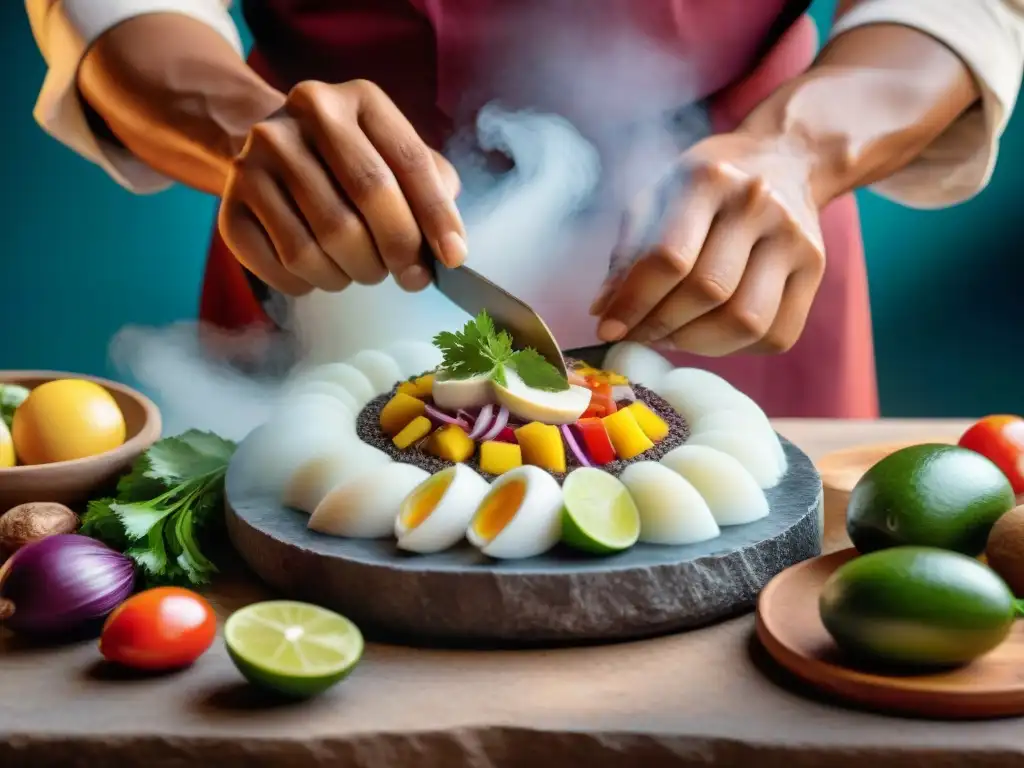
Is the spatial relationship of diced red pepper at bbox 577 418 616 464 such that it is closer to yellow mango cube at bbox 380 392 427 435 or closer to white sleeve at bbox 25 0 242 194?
yellow mango cube at bbox 380 392 427 435

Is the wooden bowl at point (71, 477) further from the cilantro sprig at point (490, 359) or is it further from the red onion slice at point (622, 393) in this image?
the red onion slice at point (622, 393)

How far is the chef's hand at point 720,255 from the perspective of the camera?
1.84 metres

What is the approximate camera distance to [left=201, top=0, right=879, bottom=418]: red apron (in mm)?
2324

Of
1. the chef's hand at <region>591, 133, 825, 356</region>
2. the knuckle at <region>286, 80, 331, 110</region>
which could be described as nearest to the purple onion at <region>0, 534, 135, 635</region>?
the knuckle at <region>286, 80, 331, 110</region>

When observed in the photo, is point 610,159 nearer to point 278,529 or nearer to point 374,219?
point 374,219

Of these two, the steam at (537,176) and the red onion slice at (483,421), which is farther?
the steam at (537,176)

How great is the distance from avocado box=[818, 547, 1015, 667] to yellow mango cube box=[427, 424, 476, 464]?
0.57 metres

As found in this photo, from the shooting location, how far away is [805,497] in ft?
5.46

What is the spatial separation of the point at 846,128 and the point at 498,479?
1.05m

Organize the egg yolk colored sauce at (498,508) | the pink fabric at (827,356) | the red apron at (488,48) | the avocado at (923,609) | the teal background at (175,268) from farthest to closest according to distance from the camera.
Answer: the teal background at (175,268)
the pink fabric at (827,356)
the red apron at (488,48)
the egg yolk colored sauce at (498,508)
the avocado at (923,609)

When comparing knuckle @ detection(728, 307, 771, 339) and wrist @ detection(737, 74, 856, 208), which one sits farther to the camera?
wrist @ detection(737, 74, 856, 208)

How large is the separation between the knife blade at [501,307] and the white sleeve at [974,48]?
1.02 meters

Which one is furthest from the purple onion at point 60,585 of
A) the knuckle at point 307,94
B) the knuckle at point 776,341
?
the knuckle at point 776,341

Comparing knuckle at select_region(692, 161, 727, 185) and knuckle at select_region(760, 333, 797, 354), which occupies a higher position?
knuckle at select_region(692, 161, 727, 185)
